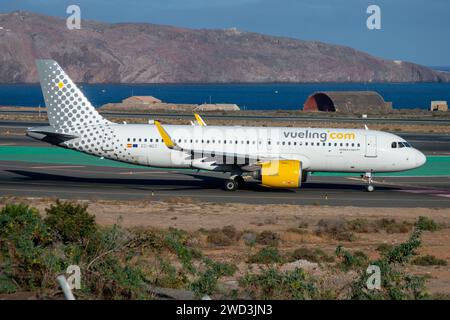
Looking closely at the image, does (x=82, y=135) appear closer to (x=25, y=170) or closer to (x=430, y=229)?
(x=25, y=170)

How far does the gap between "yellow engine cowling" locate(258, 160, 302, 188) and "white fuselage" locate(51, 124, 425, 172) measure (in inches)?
62.4

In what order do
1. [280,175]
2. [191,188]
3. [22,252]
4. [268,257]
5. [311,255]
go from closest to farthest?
[22,252] → [268,257] → [311,255] → [280,175] → [191,188]

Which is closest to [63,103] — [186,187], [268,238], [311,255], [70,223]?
[186,187]

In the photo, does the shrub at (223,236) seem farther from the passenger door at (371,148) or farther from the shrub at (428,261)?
the passenger door at (371,148)

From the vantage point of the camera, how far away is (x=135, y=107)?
137875 millimetres

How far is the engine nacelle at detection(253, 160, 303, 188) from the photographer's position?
41.2 metres

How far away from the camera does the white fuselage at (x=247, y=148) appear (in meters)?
43.0

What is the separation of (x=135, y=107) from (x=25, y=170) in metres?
88.4

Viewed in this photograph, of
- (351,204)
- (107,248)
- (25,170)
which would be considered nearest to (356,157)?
(351,204)

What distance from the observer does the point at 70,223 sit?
27.0m

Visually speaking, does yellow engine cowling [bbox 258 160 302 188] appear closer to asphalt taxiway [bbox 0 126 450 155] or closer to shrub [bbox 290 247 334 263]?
shrub [bbox 290 247 334 263]

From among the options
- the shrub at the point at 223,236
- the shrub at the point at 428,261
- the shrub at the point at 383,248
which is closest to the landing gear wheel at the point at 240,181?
the shrub at the point at 223,236

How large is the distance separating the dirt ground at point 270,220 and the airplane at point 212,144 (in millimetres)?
4452

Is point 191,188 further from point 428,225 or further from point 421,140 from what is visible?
point 421,140
